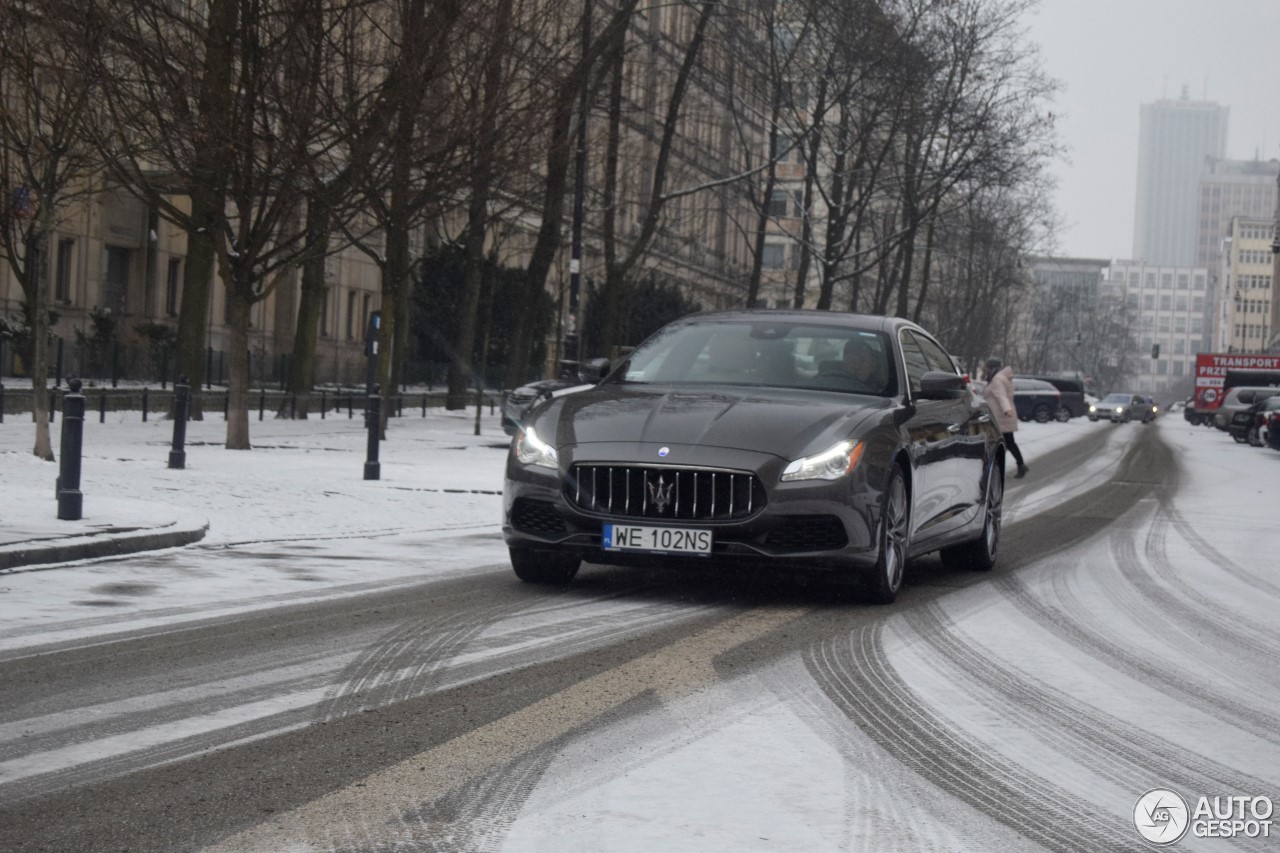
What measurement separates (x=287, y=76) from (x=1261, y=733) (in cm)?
1710

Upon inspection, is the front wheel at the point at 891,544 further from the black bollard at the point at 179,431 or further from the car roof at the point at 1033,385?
the car roof at the point at 1033,385

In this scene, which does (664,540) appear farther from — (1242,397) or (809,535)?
(1242,397)

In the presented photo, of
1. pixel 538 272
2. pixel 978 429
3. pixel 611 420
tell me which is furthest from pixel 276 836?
pixel 538 272

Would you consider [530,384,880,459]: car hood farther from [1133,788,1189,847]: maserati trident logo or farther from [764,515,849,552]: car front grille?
[1133,788,1189,847]: maserati trident logo

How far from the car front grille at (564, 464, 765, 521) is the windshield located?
52.4 inches

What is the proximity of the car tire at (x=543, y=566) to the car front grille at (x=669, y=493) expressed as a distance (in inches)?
30.5

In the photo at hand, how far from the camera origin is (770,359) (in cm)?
1055

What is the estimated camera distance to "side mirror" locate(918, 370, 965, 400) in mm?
10352

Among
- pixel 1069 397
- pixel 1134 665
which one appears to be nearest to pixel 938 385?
pixel 1134 665

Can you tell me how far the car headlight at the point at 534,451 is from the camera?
9.44 meters

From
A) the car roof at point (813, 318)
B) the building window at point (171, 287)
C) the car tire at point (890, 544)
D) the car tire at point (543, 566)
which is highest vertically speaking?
the building window at point (171, 287)

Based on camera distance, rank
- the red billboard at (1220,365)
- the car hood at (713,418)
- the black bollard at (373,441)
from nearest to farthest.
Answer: the car hood at (713,418) → the black bollard at (373,441) → the red billboard at (1220,365)

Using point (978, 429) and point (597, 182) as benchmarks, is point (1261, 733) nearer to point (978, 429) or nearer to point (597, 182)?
point (978, 429)

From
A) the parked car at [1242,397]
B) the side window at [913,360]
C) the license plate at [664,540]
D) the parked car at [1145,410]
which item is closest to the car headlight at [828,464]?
the license plate at [664,540]
